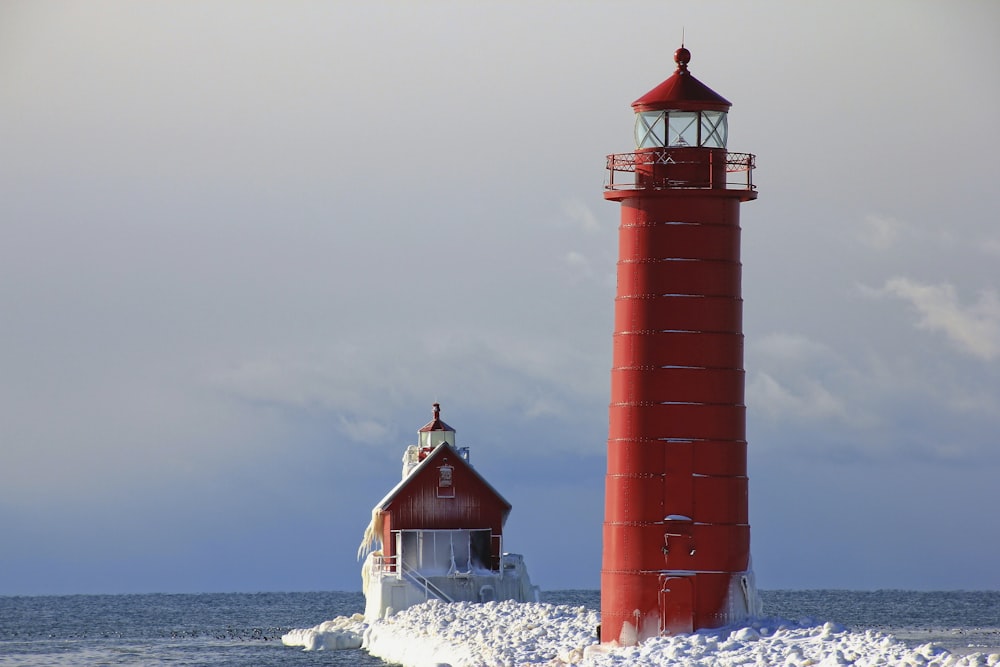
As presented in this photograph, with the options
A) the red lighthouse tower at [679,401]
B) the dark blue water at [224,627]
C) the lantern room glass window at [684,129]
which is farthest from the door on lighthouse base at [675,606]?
the dark blue water at [224,627]

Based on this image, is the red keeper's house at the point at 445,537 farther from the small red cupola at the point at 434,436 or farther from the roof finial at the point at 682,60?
the roof finial at the point at 682,60

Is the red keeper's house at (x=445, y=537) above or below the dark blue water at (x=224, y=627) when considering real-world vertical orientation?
above

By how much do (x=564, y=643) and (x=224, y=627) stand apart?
3412 centimetres

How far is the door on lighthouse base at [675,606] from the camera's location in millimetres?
35188

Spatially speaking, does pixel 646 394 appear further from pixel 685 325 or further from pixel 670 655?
pixel 670 655

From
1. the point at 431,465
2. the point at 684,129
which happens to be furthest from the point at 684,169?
Result: the point at 431,465

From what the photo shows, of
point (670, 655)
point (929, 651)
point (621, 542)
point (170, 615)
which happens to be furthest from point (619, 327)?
point (170, 615)

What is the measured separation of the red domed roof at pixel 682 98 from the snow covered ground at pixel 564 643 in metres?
10.2

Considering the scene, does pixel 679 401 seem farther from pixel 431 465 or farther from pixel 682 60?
pixel 431 465

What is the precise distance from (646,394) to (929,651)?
760 centimetres

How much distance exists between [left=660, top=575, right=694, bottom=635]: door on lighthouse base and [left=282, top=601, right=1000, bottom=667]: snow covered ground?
1.22 feet

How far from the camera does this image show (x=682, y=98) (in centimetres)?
3559

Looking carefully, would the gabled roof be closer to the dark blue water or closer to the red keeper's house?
the red keeper's house

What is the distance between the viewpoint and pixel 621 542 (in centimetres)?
3559
